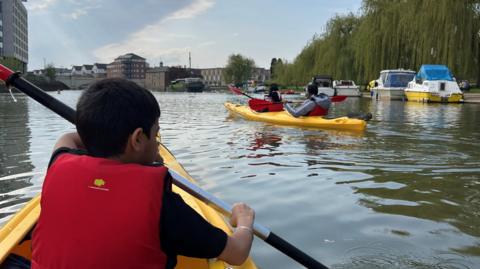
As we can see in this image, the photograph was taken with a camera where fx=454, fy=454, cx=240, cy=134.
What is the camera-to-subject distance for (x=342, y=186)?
5.69 meters

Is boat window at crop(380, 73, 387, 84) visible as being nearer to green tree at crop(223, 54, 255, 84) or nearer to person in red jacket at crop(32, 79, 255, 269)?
person in red jacket at crop(32, 79, 255, 269)

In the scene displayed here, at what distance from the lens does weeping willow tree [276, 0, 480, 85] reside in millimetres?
26031

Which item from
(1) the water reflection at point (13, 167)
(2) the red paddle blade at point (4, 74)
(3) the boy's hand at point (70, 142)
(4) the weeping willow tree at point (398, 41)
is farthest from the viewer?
(4) the weeping willow tree at point (398, 41)

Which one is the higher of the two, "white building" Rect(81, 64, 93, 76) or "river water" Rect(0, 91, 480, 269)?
"white building" Rect(81, 64, 93, 76)

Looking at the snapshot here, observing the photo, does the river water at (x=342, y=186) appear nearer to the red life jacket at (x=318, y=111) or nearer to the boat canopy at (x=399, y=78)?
the red life jacket at (x=318, y=111)

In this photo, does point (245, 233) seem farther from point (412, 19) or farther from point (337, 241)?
point (412, 19)

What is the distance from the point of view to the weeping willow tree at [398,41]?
26.0 meters

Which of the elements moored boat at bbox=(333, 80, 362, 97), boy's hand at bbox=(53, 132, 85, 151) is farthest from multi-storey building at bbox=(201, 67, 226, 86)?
boy's hand at bbox=(53, 132, 85, 151)

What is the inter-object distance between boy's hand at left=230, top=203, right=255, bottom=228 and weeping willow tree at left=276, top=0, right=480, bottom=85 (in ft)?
89.7

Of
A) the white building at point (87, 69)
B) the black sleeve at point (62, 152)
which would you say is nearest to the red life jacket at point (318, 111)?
the black sleeve at point (62, 152)

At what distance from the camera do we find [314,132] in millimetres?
10836

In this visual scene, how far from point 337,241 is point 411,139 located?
670 centimetres

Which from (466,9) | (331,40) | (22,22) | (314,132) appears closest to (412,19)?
(466,9)

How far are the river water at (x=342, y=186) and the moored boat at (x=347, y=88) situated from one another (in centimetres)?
2567
